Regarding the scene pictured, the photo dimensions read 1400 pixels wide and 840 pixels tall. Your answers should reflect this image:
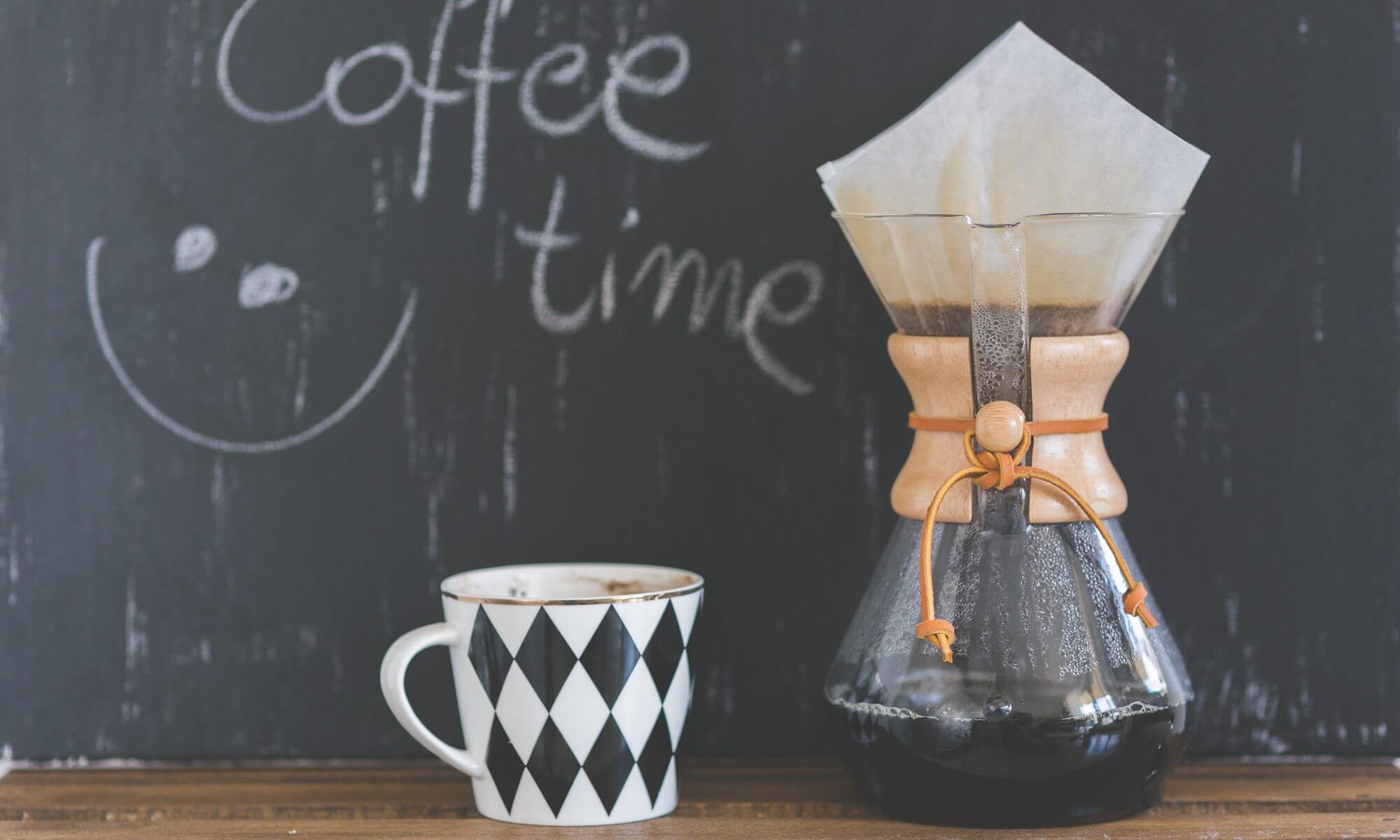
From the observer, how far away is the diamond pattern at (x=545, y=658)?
1.80 feet

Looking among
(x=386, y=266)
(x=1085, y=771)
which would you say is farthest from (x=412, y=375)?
(x=1085, y=771)

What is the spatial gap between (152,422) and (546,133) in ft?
0.81

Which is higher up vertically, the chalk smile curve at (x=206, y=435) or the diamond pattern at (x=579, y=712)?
the chalk smile curve at (x=206, y=435)

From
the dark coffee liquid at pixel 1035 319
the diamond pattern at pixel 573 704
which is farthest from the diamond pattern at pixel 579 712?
the dark coffee liquid at pixel 1035 319

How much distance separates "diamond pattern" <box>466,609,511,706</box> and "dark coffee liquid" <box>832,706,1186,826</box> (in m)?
0.15

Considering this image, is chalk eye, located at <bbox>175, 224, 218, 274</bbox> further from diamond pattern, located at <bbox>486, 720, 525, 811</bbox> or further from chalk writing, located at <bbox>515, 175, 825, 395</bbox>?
diamond pattern, located at <bbox>486, 720, 525, 811</bbox>

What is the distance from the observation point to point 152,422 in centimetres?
67

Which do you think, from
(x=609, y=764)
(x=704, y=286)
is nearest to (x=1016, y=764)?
(x=609, y=764)

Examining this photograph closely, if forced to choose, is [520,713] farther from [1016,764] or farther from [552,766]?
[1016,764]

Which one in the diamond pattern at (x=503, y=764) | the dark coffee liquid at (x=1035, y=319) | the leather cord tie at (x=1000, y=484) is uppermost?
the dark coffee liquid at (x=1035, y=319)

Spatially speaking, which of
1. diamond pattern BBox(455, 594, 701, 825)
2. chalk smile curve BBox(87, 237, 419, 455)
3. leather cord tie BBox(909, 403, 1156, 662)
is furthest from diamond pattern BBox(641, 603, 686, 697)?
chalk smile curve BBox(87, 237, 419, 455)

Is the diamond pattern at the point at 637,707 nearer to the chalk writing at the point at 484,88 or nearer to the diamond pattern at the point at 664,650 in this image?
the diamond pattern at the point at 664,650

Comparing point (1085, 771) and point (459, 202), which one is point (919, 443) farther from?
point (459, 202)

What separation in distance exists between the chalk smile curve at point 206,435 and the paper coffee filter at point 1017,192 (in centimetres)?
24
